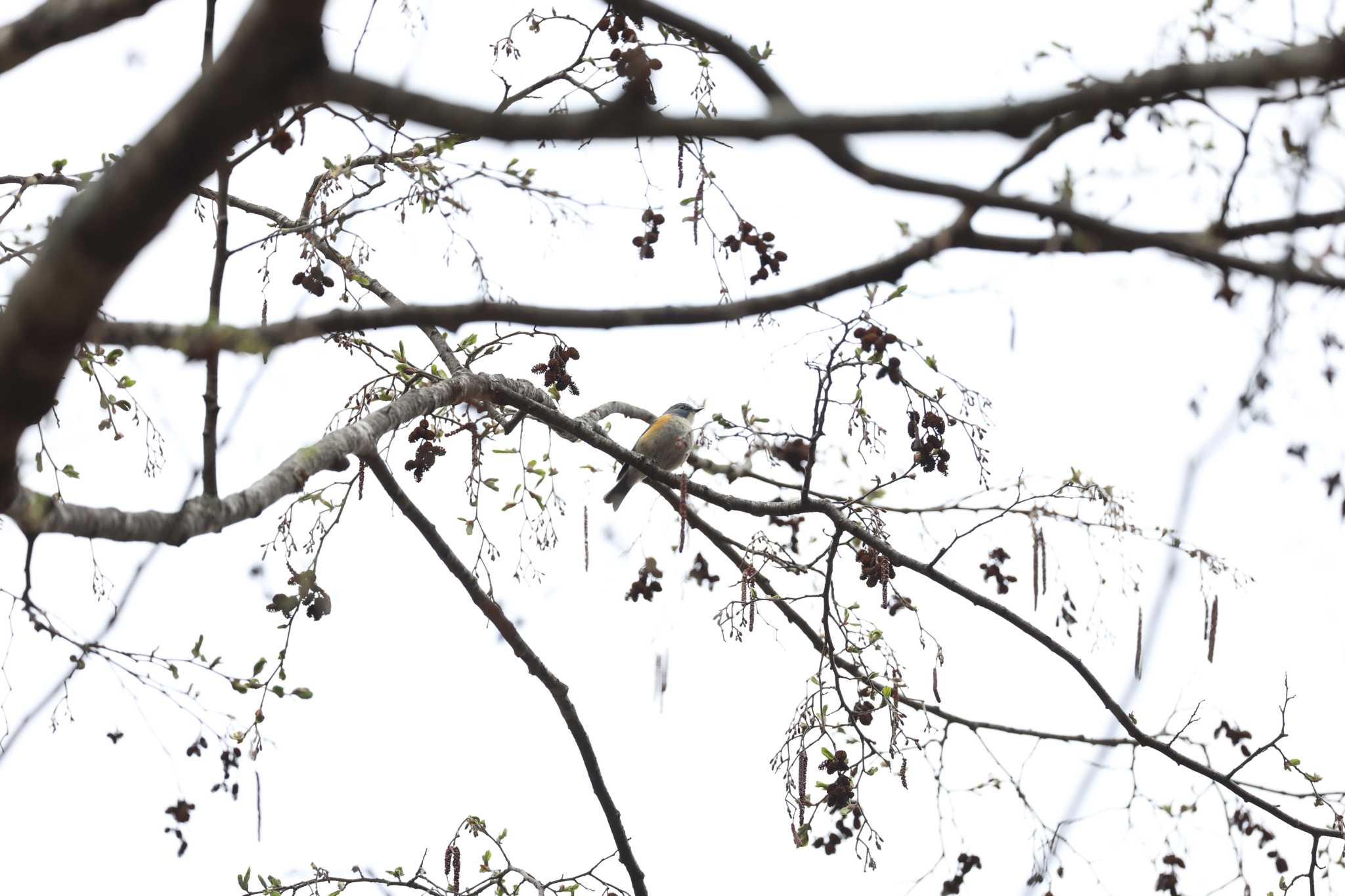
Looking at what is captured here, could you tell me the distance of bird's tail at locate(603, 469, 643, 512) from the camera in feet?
23.7

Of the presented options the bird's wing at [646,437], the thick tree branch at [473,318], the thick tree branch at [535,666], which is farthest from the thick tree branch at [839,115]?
the bird's wing at [646,437]

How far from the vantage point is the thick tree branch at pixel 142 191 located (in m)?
1.46

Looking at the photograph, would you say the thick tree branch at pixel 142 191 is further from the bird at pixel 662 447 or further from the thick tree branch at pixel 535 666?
the bird at pixel 662 447

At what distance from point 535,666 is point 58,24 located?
9.16 ft

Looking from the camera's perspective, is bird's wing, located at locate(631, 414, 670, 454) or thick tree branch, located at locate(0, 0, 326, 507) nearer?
thick tree branch, located at locate(0, 0, 326, 507)

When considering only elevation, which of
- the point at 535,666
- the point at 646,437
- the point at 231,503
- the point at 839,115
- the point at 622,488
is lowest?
the point at 839,115

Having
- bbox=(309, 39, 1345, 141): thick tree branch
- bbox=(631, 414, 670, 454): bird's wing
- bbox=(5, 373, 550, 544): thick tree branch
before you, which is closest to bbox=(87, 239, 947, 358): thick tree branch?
bbox=(309, 39, 1345, 141): thick tree branch

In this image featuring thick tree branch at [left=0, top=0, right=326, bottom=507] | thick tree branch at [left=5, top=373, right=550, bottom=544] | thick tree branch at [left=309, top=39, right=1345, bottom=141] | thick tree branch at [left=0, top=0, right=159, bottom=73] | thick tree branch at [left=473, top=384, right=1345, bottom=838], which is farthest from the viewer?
thick tree branch at [left=473, top=384, right=1345, bottom=838]

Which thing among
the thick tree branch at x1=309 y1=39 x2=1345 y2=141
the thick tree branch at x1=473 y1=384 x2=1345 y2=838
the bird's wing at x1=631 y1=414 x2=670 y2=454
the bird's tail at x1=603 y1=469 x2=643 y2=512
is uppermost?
the bird's wing at x1=631 y1=414 x2=670 y2=454

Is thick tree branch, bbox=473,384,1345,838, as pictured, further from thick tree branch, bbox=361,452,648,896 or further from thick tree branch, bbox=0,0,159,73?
thick tree branch, bbox=0,0,159,73

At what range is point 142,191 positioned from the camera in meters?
1.50

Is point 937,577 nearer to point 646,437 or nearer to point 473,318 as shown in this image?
point 473,318

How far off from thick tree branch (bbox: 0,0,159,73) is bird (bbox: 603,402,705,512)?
462 centimetres

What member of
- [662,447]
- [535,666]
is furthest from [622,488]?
[535,666]
